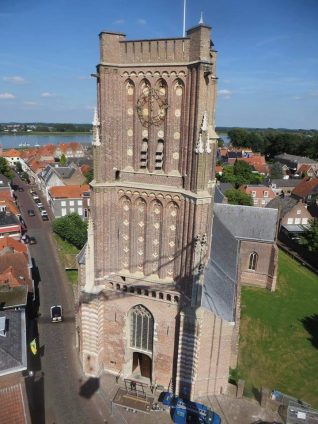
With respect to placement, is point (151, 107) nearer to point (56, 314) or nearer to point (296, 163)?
point (56, 314)

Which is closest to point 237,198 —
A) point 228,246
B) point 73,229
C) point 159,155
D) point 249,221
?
point 249,221

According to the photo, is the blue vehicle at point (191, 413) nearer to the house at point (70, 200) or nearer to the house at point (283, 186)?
the house at point (70, 200)

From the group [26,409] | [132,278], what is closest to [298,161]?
[132,278]

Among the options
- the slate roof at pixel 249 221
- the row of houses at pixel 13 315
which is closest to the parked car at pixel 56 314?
the row of houses at pixel 13 315

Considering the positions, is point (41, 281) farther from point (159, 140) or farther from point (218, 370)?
point (159, 140)

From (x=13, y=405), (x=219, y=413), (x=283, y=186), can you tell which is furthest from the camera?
(x=283, y=186)

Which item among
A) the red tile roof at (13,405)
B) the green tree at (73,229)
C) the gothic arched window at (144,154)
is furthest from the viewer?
the green tree at (73,229)
